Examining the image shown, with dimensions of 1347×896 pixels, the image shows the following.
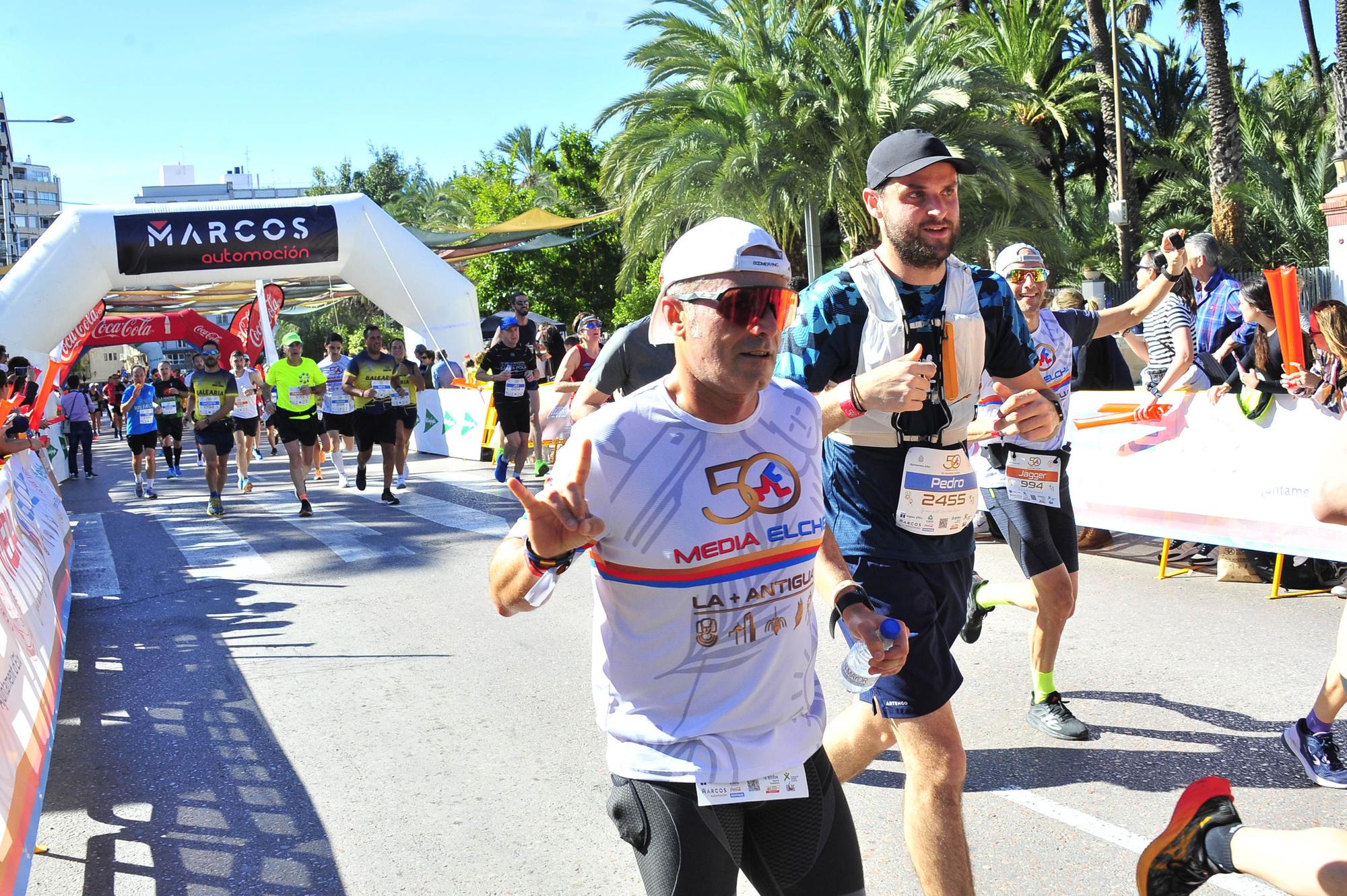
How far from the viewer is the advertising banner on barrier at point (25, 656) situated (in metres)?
3.37

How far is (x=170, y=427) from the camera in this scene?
2078cm

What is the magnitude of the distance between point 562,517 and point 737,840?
2.38 feet

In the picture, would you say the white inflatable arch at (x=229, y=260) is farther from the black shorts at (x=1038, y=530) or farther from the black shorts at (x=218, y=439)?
the black shorts at (x=1038, y=530)

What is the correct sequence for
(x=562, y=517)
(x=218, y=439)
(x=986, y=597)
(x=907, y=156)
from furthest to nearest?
(x=218, y=439) < (x=986, y=597) < (x=907, y=156) < (x=562, y=517)

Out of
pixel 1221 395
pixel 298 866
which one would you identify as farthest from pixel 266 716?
pixel 1221 395

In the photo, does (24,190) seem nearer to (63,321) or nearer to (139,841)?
(63,321)

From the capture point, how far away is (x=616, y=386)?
6508 millimetres

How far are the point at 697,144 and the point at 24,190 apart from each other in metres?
174

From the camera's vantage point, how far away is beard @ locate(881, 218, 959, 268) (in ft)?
10.5

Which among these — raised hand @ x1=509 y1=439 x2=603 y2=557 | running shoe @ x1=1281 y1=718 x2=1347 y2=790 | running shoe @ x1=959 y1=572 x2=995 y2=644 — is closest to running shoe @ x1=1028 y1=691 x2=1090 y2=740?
running shoe @ x1=959 y1=572 x2=995 y2=644

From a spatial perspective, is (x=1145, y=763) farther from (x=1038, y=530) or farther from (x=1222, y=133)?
(x=1222, y=133)

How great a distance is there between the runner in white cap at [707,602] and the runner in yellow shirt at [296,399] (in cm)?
1212

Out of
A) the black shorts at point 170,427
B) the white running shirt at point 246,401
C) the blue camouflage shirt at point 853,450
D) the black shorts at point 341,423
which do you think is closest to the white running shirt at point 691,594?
the blue camouflage shirt at point 853,450

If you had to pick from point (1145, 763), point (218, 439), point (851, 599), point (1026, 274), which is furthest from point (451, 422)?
point (851, 599)
